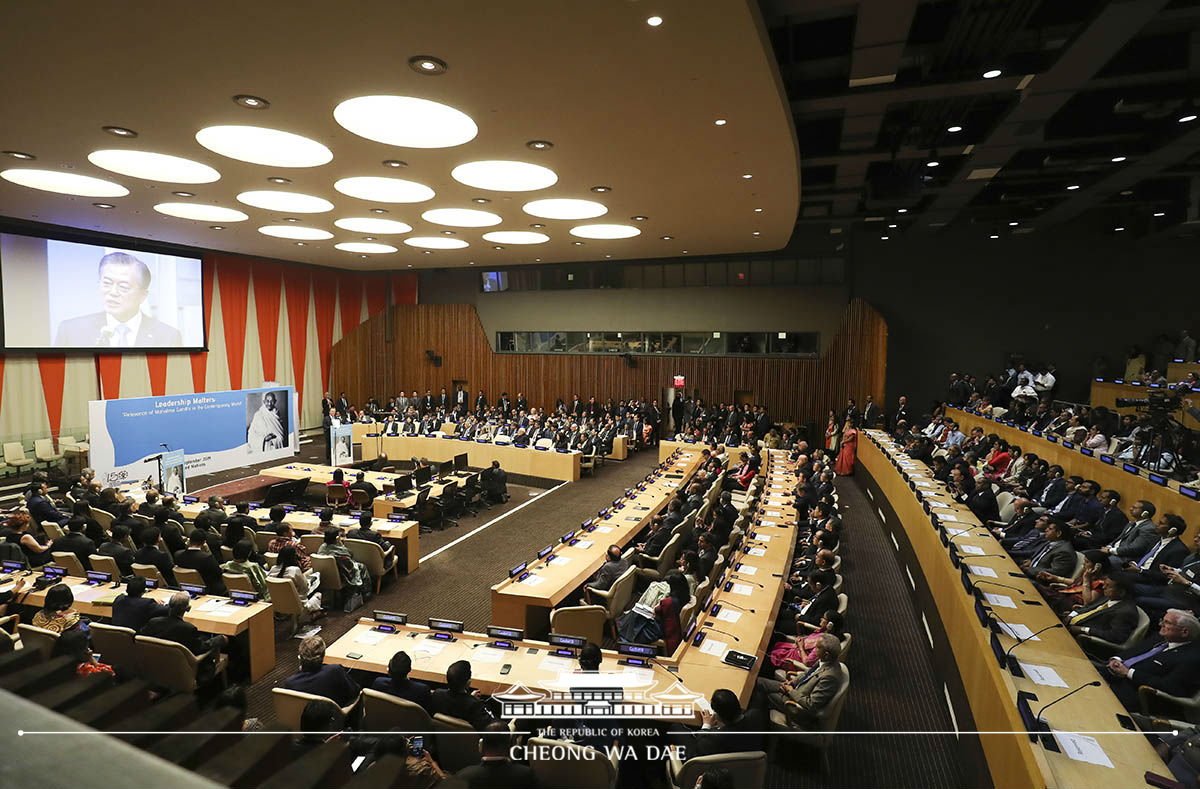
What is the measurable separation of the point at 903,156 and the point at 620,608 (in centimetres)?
759

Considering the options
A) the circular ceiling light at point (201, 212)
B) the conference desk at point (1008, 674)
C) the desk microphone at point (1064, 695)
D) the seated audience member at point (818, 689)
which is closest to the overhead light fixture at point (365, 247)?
the circular ceiling light at point (201, 212)

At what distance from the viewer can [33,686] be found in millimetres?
587

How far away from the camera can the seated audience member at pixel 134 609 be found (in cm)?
482

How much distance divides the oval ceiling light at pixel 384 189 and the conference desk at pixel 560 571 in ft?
17.4

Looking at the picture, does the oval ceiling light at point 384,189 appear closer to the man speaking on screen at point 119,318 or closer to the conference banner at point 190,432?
the conference banner at point 190,432

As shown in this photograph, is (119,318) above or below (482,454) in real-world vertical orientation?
above

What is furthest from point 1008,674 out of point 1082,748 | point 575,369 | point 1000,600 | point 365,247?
point 575,369

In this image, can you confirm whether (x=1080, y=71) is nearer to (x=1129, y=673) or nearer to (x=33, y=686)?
(x=1129, y=673)

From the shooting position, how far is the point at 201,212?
32.9 ft

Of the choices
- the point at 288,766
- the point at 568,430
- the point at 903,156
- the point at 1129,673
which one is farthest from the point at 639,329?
the point at 288,766

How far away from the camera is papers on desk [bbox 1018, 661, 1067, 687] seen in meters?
3.59

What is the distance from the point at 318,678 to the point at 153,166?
693 centimetres

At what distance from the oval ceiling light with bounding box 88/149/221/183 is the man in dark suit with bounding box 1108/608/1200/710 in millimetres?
9863

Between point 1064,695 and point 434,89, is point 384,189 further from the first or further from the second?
point 1064,695
